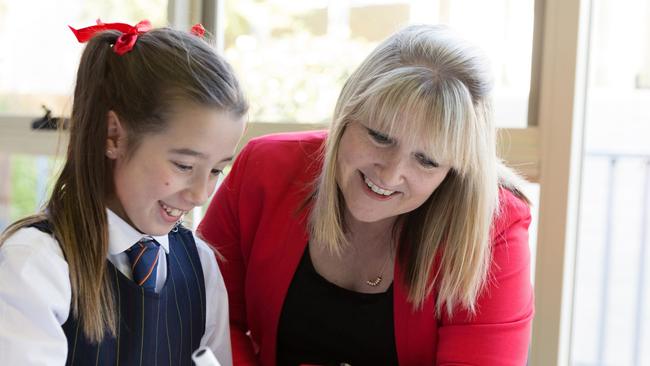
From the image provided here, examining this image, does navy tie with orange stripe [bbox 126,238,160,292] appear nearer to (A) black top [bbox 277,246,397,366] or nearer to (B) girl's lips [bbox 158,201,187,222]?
(B) girl's lips [bbox 158,201,187,222]

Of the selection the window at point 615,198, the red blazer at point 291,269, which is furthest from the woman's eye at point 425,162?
the window at point 615,198

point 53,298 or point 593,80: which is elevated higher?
point 593,80

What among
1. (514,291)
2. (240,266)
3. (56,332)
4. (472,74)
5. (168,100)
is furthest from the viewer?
(240,266)

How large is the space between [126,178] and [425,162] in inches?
19.5

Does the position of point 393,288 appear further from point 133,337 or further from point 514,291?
point 133,337

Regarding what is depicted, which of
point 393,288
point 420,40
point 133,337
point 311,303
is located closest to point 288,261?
point 311,303

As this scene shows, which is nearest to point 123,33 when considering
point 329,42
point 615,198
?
point 329,42

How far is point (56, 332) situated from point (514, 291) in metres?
0.80

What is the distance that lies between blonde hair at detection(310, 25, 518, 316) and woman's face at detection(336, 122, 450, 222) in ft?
0.08

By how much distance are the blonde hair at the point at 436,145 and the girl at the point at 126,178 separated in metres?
0.24

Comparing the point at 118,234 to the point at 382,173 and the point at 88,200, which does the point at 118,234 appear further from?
the point at 382,173

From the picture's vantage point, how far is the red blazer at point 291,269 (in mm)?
1401

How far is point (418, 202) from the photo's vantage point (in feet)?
4.51

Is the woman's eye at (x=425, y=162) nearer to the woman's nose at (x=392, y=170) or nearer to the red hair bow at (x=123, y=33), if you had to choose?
the woman's nose at (x=392, y=170)
